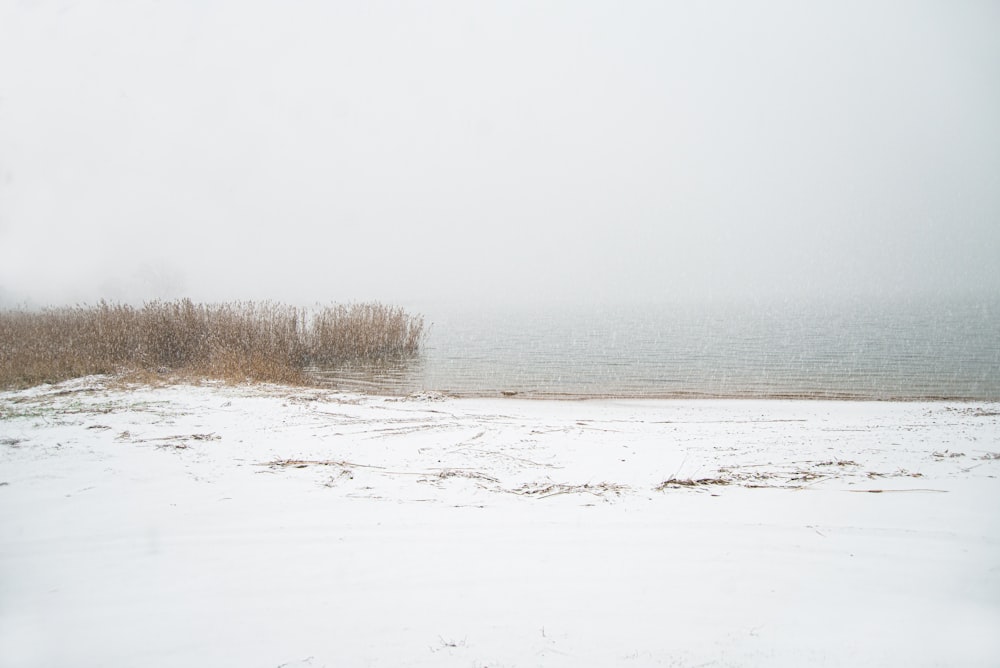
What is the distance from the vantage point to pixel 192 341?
613 inches

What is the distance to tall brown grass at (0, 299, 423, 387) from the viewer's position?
484 inches

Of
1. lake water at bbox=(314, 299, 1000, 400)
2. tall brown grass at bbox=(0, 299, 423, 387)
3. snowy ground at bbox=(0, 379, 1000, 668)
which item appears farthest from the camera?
lake water at bbox=(314, 299, 1000, 400)

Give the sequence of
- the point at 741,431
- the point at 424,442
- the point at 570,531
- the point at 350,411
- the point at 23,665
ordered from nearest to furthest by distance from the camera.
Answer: the point at 23,665 → the point at 570,531 → the point at 424,442 → the point at 741,431 → the point at 350,411

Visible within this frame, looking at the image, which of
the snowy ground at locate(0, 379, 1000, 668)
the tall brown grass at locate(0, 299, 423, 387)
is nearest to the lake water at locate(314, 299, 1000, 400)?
the tall brown grass at locate(0, 299, 423, 387)

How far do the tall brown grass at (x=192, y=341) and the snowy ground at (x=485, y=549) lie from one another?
21.2 ft

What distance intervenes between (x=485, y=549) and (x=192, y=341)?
51.3 ft

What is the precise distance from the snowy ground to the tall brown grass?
6449 millimetres

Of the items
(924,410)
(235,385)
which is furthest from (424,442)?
(924,410)

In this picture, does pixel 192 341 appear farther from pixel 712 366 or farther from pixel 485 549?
pixel 712 366

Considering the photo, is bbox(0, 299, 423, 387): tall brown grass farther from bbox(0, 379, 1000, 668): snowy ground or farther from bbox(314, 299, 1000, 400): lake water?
bbox(0, 379, 1000, 668): snowy ground

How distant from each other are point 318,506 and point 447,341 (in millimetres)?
23006

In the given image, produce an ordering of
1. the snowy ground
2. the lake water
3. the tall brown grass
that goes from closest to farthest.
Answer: the snowy ground → the tall brown grass → the lake water

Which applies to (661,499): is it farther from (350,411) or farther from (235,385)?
(235,385)

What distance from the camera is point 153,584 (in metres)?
2.86
